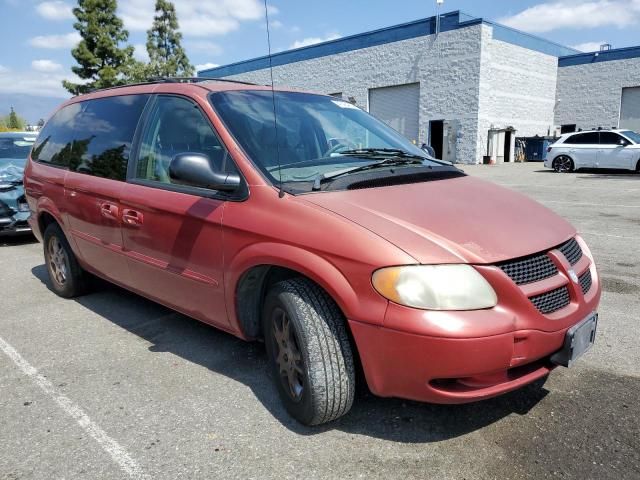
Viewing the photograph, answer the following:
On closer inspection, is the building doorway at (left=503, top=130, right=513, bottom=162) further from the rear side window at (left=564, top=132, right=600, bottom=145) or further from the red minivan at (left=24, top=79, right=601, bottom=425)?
the red minivan at (left=24, top=79, right=601, bottom=425)

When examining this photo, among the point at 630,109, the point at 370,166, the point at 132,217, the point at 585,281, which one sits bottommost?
the point at 585,281

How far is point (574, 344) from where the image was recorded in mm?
2338

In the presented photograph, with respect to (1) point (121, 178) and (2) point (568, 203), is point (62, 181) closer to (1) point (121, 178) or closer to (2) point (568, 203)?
(1) point (121, 178)

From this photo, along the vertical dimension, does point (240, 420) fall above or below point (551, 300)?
below

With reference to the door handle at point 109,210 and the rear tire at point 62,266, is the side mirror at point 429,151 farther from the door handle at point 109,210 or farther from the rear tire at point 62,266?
the rear tire at point 62,266

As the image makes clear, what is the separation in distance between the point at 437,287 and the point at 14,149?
8.20m

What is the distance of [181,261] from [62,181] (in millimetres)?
1904

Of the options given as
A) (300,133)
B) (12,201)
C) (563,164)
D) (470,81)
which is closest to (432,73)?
(470,81)

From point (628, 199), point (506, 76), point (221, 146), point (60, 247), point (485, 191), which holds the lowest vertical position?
point (628, 199)

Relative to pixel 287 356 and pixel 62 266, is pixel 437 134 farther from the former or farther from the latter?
pixel 287 356

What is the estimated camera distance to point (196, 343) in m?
3.68

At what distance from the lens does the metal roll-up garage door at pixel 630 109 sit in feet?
98.5

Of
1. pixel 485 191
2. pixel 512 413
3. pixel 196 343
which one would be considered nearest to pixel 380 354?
pixel 512 413

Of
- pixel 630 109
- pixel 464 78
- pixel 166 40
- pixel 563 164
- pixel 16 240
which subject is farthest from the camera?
pixel 166 40
